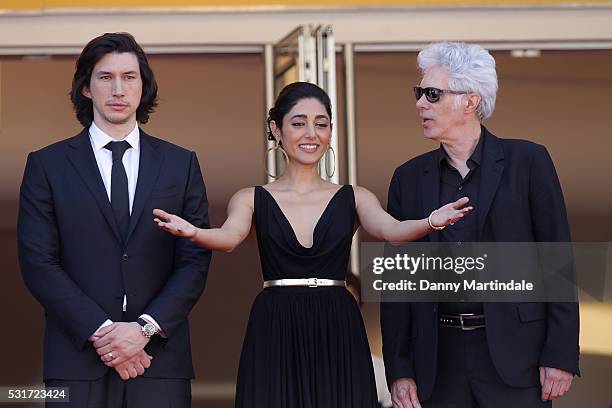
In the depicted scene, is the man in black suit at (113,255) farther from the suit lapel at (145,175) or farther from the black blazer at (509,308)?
the black blazer at (509,308)

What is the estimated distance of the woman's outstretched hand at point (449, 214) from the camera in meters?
3.62

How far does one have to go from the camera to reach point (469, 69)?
4.13 m

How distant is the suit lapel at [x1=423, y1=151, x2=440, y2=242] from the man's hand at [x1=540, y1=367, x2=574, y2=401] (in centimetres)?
59

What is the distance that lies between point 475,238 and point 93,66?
1.46 meters

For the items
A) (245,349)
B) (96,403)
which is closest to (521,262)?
(245,349)

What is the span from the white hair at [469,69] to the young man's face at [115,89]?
1043mm

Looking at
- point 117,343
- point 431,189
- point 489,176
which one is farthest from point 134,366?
point 489,176

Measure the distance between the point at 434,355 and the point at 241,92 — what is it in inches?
110

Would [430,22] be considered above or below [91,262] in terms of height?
above

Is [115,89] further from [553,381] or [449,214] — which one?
[553,381]

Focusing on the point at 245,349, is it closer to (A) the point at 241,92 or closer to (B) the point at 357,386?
(B) the point at 357,386

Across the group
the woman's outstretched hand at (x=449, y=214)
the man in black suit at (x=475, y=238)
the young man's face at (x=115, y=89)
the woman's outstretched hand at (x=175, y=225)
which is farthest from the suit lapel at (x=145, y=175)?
the woman's outstretched hand at (x=449, y=214)

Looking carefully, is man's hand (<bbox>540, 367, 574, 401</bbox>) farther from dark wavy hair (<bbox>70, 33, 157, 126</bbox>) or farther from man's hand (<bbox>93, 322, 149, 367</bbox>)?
dark wavy hair (<bbox>70, 33, 157, 126</bbox>)

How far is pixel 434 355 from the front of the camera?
3953 millimetres
